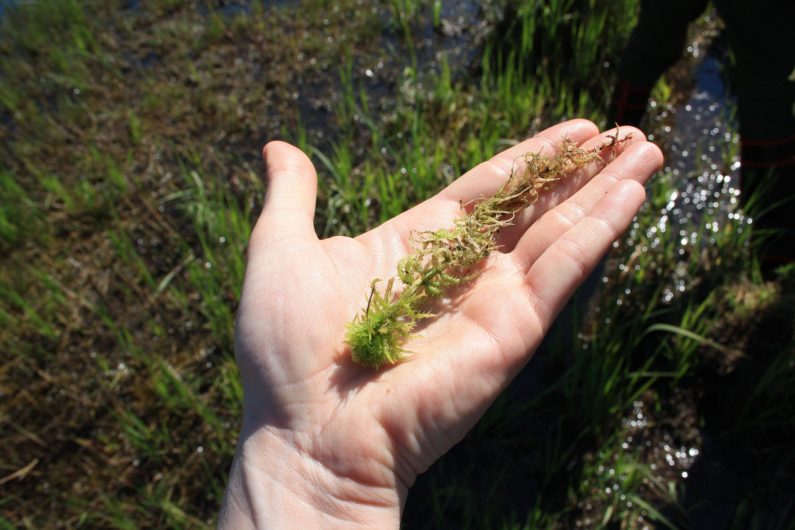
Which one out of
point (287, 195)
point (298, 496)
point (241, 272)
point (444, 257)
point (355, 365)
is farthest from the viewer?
point (241, 272)

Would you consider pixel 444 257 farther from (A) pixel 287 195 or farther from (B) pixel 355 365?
(A) pixel 287 195

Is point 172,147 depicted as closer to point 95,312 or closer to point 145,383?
point 95,312

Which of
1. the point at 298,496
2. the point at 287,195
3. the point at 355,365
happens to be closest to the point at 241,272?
the point at 287,195

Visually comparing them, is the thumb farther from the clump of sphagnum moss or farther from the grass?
the grass

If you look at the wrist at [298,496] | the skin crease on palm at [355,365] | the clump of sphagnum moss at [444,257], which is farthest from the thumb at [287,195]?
the wrist at [298,496]

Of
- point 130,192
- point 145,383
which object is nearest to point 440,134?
point 130,192

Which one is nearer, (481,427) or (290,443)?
(290,443)
